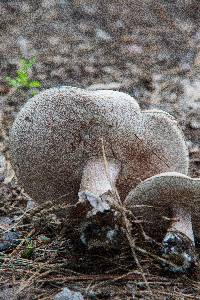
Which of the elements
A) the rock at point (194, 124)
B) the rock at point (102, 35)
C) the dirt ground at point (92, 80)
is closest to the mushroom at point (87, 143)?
the dirt ground at point (92, 80)

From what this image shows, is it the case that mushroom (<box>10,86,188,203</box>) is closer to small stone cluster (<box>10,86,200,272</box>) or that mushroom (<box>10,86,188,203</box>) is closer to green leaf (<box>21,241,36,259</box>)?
small stone cluster (<box>10,86,200,272</box>)

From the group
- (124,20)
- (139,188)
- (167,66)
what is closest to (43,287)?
(139,188)

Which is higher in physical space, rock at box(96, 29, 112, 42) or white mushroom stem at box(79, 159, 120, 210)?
white mushroom stem at box(79, 159, 120, 210)

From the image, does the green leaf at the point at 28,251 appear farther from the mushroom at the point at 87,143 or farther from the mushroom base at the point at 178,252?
the mushroom base at the point at 178,252

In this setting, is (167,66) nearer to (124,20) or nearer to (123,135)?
(124,20)

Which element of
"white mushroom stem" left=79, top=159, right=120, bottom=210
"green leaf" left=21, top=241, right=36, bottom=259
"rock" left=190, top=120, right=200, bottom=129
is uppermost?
"white mushroom stem" left=79, top=159, right=120, bottom=210

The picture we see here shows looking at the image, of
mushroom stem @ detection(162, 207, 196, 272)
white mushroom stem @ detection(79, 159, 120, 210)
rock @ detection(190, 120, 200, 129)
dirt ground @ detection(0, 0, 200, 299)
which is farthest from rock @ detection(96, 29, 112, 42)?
mushroom stem @ detection(162, 207, 196, 272)
